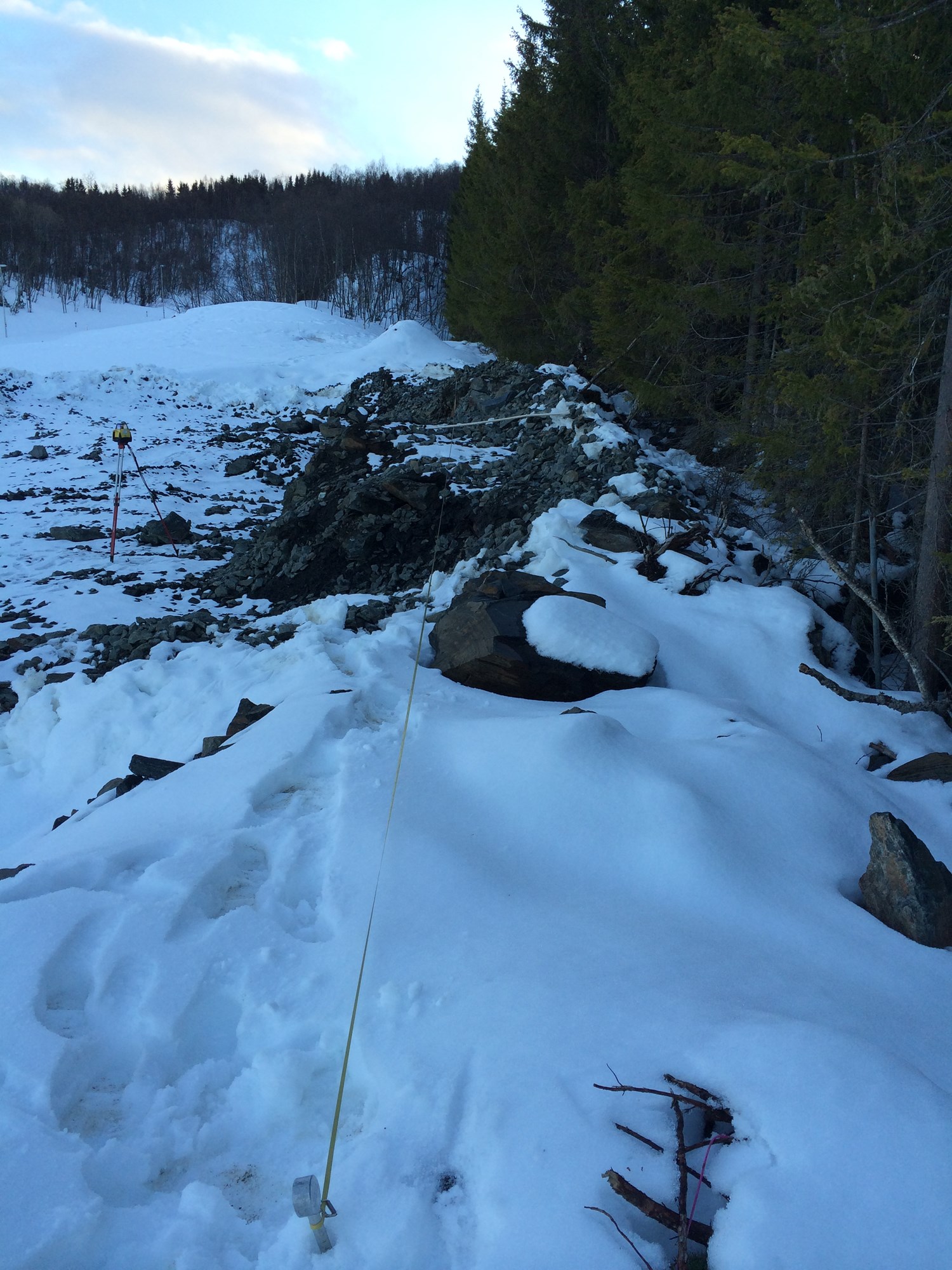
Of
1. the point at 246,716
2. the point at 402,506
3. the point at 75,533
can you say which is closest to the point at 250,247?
the point at 75,533

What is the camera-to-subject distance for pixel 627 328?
11.8m

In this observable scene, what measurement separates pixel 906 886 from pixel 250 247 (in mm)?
65648

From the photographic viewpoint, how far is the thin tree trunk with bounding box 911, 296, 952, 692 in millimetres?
5539

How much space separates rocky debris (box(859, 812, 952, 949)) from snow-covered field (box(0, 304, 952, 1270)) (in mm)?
91

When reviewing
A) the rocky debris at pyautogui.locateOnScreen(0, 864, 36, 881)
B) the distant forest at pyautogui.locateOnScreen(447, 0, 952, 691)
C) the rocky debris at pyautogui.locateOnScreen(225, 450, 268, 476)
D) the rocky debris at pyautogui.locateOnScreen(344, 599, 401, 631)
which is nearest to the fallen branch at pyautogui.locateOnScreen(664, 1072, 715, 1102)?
the rocky debris at pyautogui.locateOnScreen(0, 864, 36, 881)

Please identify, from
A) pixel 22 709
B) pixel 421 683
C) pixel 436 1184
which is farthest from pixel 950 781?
pixel 22 709

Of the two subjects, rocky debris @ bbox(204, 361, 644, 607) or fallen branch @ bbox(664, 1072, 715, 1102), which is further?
rocky debris @ bbox(204, 361, 644, 607)

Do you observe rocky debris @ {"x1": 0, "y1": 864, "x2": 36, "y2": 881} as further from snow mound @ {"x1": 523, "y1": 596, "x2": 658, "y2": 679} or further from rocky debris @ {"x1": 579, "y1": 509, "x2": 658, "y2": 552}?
rocky debris @ {"x1": 579, "y1": 509, "x2": 658, "y2": 552}

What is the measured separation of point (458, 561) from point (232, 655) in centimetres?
284

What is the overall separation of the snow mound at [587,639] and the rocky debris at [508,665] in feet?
0.17

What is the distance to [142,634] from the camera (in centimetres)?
688

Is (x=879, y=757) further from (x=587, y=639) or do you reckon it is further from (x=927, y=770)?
(x=587, y=639)

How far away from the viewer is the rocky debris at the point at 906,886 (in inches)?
109

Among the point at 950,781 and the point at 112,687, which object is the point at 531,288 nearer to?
the point at 112,687
